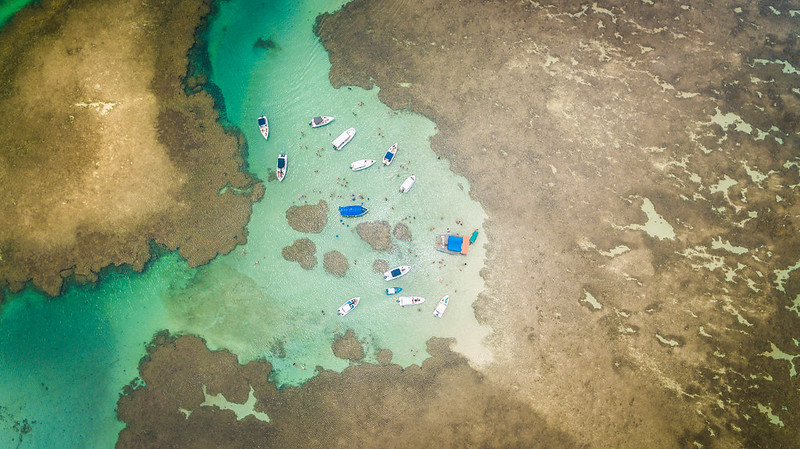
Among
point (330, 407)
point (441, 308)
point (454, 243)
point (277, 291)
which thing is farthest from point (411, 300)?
point (277, 291)

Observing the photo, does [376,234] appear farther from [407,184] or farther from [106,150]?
[106,150]

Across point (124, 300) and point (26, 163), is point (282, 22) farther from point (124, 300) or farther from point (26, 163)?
point (124, 300)

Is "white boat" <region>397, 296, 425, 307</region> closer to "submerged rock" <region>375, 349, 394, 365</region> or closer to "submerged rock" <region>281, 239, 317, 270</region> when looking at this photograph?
"submerged rock" <region>375, 349, 394, 365</region>

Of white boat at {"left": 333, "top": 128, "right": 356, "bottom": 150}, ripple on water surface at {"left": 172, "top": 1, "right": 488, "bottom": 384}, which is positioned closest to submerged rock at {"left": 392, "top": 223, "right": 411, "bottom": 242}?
ripple on water surface at {"left": 172, "top": 1, "right": 488, "bottom": 384}

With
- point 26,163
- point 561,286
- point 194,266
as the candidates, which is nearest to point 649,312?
point 561,286

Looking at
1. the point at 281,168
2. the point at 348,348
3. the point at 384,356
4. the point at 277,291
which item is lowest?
the point at 384,356

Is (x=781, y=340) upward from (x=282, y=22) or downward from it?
downward
